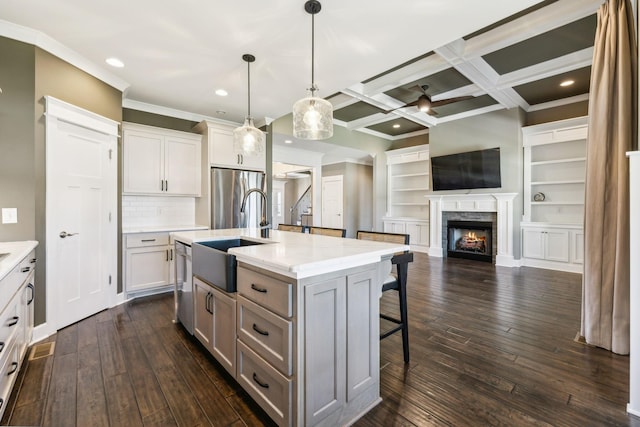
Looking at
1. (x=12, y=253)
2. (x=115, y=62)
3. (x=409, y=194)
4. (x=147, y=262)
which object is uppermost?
(x=115, y=62)

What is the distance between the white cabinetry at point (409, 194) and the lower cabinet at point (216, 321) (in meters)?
5.74

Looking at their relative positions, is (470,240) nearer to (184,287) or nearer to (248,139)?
(248,139)

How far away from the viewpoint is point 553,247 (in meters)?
4.89

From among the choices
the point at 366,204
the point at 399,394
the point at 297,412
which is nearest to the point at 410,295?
the point at 399,394

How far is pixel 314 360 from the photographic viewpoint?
1.33 metres

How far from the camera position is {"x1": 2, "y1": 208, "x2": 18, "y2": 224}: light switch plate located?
→ 226 centimetres

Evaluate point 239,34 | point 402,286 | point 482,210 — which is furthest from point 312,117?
point 482,210

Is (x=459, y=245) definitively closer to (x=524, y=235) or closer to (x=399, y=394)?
(x=524, y=235)

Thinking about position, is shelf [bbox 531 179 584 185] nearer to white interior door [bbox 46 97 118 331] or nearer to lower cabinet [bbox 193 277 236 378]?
lower cabinet [bbox 193 277 236 378]

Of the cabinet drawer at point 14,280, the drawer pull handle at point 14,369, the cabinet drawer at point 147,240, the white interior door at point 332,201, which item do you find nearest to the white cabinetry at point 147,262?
the cabinet drawer at point 147,240

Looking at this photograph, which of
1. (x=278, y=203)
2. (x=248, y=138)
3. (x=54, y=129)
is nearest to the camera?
(x=54, y=129)

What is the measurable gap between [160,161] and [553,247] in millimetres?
6509

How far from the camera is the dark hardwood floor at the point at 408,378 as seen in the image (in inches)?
60.3

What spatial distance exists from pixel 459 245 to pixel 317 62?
4952mm
